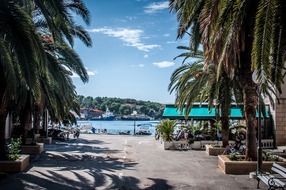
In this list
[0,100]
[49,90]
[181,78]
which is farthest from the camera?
[181,78]

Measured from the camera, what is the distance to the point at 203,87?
89.6ft

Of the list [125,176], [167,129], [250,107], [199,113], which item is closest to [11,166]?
[125,176]

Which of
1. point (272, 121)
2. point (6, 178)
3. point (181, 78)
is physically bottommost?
point (6, 178)

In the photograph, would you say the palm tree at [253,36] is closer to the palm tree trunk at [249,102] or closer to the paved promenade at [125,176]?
the palm tree trunk at [249,102]

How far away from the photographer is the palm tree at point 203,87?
23.3 m

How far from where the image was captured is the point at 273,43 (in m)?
9.05

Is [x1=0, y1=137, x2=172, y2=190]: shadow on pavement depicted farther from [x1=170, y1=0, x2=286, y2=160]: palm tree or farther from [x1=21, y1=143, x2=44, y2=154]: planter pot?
[x1=170, y1=0, x2=286, y2=160]: palm tree

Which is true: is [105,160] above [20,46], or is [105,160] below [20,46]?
below

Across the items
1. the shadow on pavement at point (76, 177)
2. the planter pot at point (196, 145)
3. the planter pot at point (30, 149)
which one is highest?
the planter pot at point (196, 145)

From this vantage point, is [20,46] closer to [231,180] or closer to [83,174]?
[83,174]

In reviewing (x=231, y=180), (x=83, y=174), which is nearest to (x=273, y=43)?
(x=231, y=180)

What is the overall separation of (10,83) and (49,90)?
32.5ft

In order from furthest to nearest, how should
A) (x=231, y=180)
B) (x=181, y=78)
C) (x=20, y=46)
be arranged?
(x=181, y=78) → (x=231, y=180) → (x=20, y=46)

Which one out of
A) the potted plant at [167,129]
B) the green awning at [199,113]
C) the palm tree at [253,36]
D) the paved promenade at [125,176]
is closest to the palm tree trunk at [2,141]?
the paved promenade at [125,176]
